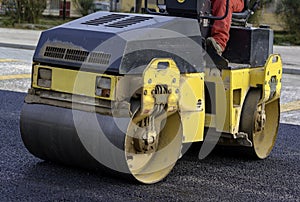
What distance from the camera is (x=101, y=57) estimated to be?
5363mm

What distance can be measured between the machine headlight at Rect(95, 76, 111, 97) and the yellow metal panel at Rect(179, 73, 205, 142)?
69 cm

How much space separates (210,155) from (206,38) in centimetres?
132

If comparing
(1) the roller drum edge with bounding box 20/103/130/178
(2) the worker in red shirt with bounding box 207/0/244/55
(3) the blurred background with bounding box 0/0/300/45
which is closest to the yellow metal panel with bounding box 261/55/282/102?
(2) the worker in red shirt with bounding box 207/0/244/55

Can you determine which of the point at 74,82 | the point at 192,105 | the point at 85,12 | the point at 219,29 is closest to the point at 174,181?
the point at 192,105

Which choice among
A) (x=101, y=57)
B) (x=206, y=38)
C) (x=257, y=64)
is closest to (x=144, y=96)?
(x=101, y=57)

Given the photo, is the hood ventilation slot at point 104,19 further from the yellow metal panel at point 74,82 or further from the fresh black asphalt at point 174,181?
the fresh black asphalt at point 174,181

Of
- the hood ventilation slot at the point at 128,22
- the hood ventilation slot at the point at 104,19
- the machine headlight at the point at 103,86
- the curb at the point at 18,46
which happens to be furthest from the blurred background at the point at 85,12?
the machine headlight at the point at 103,86

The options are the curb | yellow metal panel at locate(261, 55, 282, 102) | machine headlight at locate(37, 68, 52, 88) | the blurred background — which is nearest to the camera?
machine headlight at locate(37, 68, 52, 88)

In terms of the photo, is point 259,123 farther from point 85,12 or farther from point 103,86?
point 85,12

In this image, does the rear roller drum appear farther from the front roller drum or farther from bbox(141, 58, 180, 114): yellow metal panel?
bbox(141, 58, 180, 114): yellow metal panel

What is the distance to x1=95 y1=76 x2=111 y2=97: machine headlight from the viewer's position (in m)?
5.30

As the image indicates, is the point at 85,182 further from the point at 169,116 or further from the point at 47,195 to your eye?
the point at 169,116

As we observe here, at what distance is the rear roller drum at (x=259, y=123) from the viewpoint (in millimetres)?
6539

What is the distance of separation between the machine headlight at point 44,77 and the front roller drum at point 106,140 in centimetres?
19
